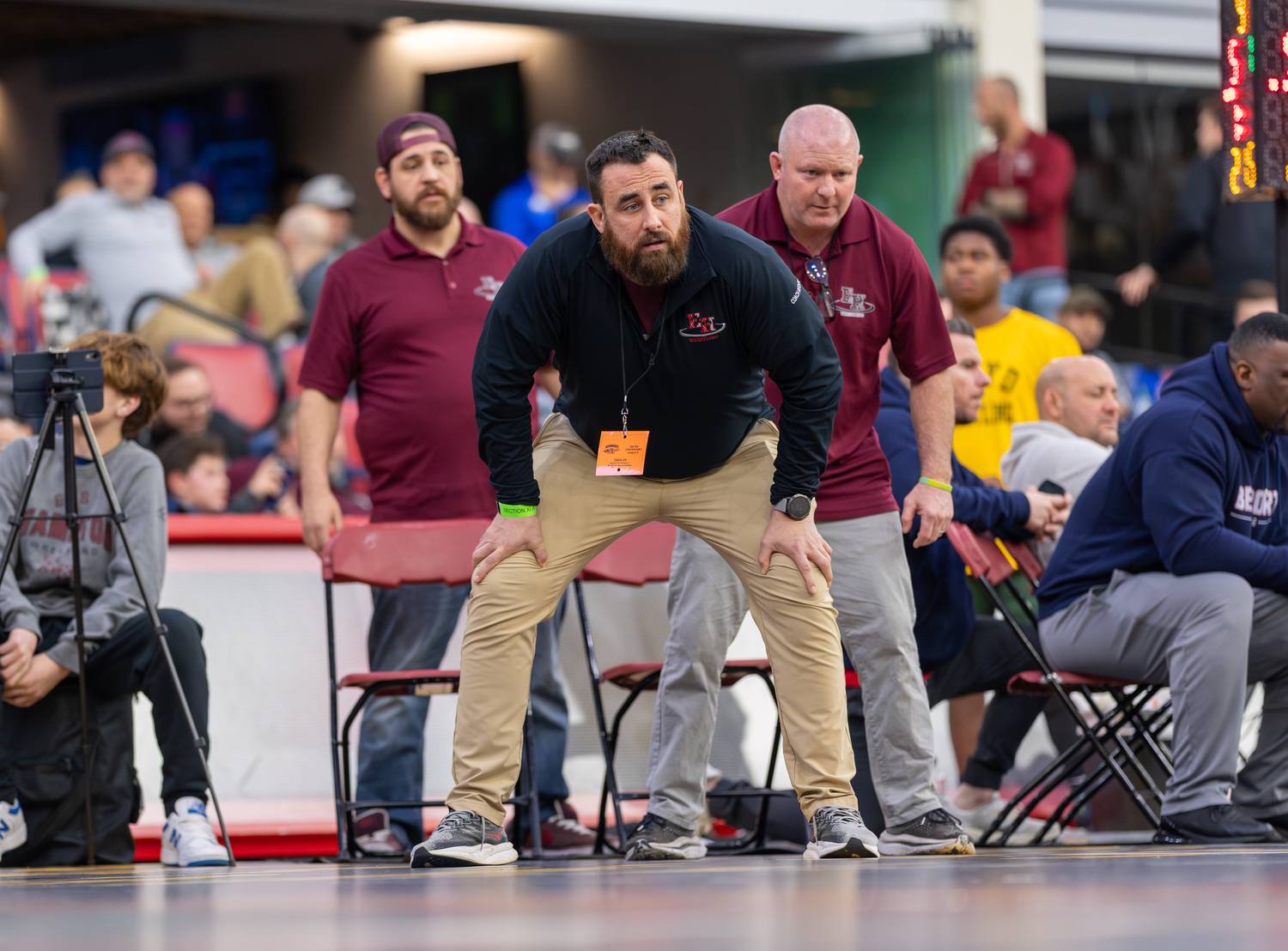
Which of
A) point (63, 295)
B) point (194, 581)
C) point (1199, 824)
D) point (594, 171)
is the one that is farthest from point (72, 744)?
point (63, 295)

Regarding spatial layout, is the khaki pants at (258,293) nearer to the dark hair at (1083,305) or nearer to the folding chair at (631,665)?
the dark hair at (1083,305)

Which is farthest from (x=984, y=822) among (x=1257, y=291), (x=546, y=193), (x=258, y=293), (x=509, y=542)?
(x=258, y=293)

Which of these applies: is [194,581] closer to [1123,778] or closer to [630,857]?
[630,857]

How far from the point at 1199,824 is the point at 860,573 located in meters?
1.27

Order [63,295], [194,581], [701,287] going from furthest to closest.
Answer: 1. [63,295]
2. [194,581]
3. [701,287]

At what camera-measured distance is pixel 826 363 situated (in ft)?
15.7

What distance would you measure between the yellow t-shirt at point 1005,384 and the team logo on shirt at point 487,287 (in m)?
2.16

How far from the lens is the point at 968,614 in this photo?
607 centimetres

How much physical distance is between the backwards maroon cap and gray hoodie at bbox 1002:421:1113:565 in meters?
2.32

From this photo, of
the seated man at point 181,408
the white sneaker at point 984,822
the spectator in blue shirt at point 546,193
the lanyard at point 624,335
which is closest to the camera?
the lanyard at point 624,335

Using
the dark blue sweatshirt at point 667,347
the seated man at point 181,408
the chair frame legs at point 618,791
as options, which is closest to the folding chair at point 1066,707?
the chair frame legs at point 618,791

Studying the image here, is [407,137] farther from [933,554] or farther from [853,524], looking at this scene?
[933,554]

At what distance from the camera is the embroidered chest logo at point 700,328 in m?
4.75

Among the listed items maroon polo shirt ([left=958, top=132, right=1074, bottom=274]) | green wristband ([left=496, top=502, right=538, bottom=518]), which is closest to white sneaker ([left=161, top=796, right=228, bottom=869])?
green wristband ([left=496, top=502, right=538, bottom=518])
